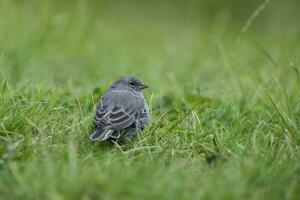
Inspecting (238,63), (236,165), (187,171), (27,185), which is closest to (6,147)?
(27,185)

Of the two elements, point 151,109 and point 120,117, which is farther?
point 151,109

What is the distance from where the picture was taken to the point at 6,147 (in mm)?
4609

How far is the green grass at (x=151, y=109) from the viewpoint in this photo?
4180 mm

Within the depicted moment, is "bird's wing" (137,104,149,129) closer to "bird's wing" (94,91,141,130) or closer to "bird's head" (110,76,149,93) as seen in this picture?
"bird's wing" (94,91,141,130)

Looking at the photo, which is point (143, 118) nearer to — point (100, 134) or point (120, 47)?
point (100, 134)

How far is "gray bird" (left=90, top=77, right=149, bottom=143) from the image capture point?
5332 millimetres

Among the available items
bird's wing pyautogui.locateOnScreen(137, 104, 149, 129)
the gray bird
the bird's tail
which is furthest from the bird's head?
the bird's tail

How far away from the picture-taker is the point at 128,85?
6160mm

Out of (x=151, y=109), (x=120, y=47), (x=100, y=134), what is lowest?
(x=120, y=47)

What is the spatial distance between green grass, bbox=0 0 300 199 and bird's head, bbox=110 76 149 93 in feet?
0.62

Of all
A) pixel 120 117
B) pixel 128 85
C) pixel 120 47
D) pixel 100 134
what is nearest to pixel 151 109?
pixel 128 85

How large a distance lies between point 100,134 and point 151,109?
116 centimetres

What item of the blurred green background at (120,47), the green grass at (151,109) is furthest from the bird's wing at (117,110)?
the blurred green background at (120,47)

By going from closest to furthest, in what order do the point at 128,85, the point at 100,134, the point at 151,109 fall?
1. the point at 100,134
2. the point at 128,85
3. the point at 151,109
